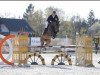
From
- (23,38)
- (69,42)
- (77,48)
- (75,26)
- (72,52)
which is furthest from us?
(75,26)

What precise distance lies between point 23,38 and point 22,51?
2.58 ft

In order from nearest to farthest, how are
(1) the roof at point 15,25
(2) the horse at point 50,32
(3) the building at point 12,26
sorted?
(2) the horse at point 50,32
(3) the building at point 12,26
(1) the roof at point 15,25

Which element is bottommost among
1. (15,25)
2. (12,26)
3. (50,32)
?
(50,32)

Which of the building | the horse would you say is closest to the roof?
the building

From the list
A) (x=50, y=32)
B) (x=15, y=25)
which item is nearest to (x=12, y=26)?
(x=15, y=25)

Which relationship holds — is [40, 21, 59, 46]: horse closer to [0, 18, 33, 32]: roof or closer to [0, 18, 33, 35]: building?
[0, 18, 33, 35]: building

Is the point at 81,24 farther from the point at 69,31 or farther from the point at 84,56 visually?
the point at 84,56

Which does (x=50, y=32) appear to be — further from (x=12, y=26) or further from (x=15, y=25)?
(x=15, y=25)

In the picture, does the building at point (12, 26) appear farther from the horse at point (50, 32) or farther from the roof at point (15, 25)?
the horse at point (50, 32)

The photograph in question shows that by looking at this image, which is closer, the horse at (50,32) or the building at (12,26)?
the horse at (50,32)

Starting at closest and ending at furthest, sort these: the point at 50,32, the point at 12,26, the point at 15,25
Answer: the point at 50,32
the point at 12,26
the point at 15,25

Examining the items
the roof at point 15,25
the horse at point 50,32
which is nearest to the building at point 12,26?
the roof at point 15,25

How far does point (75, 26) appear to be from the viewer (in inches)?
4397

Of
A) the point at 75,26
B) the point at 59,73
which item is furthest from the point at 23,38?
the point at 75,26
